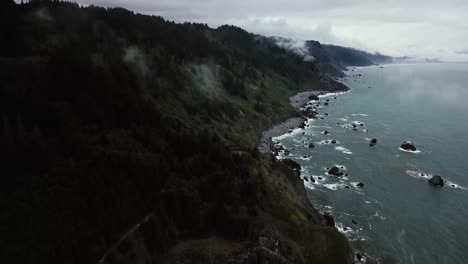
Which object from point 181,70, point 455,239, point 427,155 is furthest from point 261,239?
point 181,70

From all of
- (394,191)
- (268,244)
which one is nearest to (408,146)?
(394,191)

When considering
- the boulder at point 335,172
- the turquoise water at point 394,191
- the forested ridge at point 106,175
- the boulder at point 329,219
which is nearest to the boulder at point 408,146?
the turquoise water at point 394,191

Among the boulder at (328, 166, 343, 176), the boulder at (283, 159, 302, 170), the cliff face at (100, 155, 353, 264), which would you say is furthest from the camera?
the boulder at (283, 159, 302, 170)

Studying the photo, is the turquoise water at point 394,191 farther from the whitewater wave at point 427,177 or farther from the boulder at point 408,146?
the boulder at point 408,146

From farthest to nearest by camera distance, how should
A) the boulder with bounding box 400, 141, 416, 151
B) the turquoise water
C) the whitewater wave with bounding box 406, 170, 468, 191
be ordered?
the boulder with bounding box 400, 141, 416, 151
the whitewater wave with bounding box 406, 170, 468, 191
the turquoise water

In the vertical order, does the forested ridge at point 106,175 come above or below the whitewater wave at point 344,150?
above

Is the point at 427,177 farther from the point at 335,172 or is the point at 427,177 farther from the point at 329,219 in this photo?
the point at 329,219

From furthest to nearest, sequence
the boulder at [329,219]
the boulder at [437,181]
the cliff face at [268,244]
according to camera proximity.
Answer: the boulder at [437,181] < the boulder at [329,219] < the cliff face at [268,244]

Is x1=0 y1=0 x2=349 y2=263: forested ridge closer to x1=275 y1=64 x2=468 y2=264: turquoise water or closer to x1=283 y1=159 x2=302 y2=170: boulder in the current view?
x1=275 y1=64 x2=468 y2=264: turquoise water

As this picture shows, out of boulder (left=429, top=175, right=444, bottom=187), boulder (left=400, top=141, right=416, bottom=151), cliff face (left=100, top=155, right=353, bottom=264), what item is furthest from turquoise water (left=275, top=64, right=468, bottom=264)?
cliff face (left=100, top=155, right=353, bottom=264)

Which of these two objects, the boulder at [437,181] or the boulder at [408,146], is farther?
the boulder at [408,146]

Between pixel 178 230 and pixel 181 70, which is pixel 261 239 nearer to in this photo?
pixel 178 230
